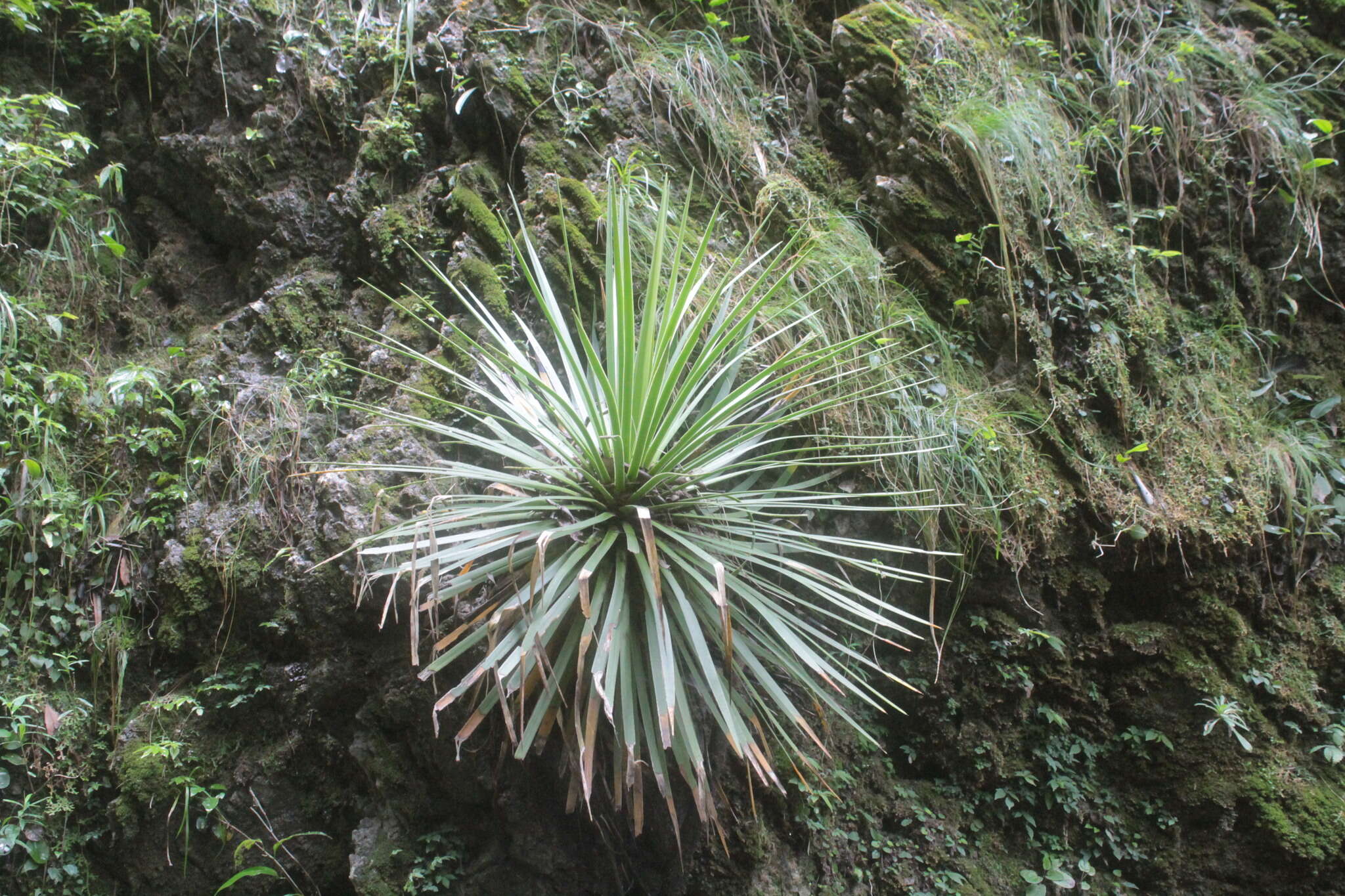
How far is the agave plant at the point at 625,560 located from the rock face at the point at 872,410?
0.24 m

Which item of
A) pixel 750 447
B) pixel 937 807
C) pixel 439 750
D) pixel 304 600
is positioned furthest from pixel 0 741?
pixel 937 807

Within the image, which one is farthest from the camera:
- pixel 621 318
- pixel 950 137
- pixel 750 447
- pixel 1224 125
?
pixel 1224 125

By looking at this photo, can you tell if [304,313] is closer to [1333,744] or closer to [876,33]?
[876,33]

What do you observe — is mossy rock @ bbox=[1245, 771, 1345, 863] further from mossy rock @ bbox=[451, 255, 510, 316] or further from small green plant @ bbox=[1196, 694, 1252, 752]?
mossy rock @ bbox=[451, 255, 510, 316]

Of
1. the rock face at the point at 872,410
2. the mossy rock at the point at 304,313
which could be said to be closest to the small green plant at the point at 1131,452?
the rock face at the point at 872,410

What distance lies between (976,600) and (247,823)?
7.82 feet

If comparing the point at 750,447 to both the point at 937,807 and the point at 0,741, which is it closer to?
the point at 937,807

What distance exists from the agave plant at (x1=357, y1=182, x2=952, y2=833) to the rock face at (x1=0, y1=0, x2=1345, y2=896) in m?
0.24

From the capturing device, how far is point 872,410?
8.35 ft

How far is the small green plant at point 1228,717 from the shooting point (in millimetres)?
2414

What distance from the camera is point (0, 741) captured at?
2227 mm

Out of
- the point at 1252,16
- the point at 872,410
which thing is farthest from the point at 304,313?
the point at 1252,16

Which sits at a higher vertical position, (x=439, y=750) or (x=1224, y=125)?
(x=1224, y=125)

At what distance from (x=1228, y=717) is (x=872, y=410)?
4.85ft
